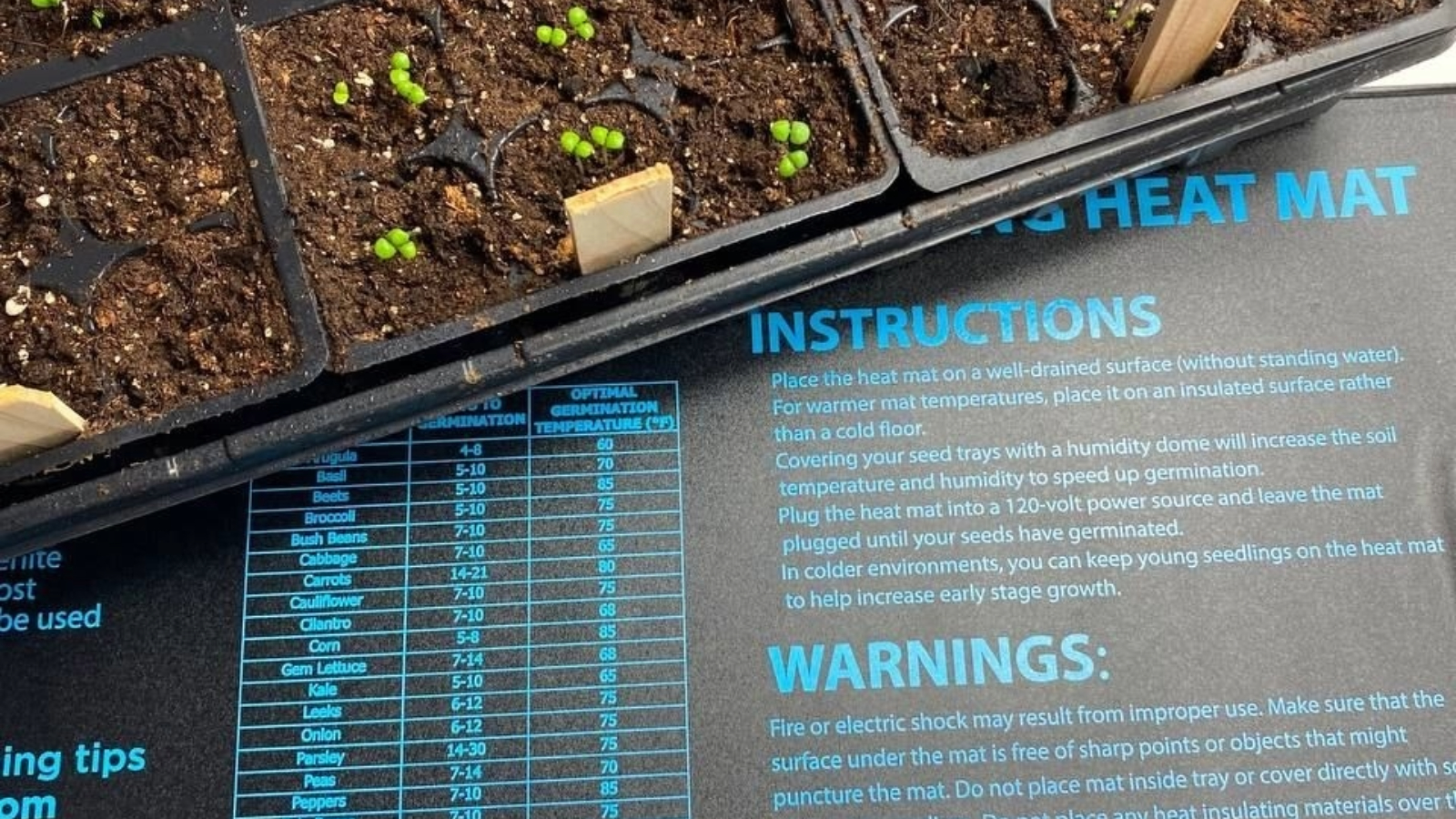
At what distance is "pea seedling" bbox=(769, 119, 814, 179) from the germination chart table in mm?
249

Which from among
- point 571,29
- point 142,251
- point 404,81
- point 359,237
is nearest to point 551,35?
point 571,29

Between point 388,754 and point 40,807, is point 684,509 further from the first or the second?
point 40,807

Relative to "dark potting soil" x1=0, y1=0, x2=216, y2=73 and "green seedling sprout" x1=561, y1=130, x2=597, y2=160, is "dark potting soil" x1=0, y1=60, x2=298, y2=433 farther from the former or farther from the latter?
"green seedling sprout" x1=561, y1=130, x2=597, y2=160

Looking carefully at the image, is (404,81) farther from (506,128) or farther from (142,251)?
(142,251)

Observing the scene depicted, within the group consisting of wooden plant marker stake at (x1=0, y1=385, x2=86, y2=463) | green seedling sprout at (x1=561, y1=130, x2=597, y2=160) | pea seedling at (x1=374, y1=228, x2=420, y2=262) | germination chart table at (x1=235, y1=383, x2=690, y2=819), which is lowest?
germination chart table at (x1=235, y1=383, x2=690, y2=819)

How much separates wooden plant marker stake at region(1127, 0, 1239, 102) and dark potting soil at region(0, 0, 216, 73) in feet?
2.58

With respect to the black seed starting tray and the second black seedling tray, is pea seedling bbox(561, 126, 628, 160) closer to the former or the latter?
the black seed starting tray

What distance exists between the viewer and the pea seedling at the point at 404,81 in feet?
3.06

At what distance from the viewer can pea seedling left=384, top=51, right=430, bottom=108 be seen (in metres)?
0.93

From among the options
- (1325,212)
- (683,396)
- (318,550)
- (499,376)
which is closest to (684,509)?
(683,396)

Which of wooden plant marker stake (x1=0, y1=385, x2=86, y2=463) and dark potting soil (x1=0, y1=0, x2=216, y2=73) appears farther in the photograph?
dark potting soil (x1=0, y1=0, x2=216, y2=73)

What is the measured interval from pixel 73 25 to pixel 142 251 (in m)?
0.22

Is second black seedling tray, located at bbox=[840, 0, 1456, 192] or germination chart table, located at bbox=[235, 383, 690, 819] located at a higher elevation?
second black seedling tray, located at bbox=[840, 0, 1456, 192]

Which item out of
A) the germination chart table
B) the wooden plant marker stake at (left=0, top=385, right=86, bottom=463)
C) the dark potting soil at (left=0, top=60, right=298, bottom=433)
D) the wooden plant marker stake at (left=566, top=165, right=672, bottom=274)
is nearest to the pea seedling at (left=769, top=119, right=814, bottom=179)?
the wooden plant marker stake at (left=566, top=165, right=672, bottom=274)
